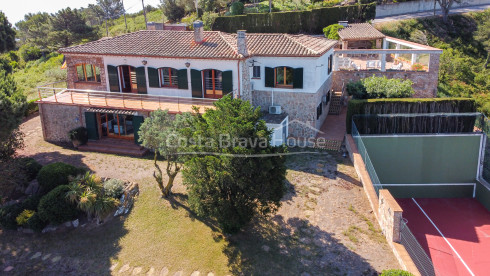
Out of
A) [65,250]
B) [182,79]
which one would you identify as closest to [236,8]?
[182,79]

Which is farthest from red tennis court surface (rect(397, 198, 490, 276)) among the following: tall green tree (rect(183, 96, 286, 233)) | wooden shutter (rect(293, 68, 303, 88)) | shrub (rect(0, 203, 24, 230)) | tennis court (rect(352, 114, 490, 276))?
shrub (rect(0, 203, 24, 230))

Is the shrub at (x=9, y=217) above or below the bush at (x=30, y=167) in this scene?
below

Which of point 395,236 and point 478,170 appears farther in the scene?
point 478,170

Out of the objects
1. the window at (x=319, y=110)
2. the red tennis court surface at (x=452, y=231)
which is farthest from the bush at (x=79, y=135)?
the red tennis court surface at (x=452, y=231)

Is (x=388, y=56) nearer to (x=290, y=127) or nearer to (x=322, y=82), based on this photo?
(x=322, y=82)

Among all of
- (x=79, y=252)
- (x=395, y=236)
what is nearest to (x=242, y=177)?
(x=395, y=236)

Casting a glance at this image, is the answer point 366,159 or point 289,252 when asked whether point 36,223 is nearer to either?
point 289,252

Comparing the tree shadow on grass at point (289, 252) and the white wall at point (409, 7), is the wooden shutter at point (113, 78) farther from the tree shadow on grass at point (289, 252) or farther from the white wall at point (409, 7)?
the white wall at point (409, 7)
